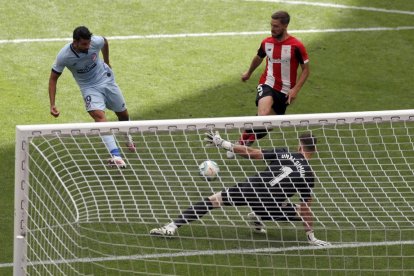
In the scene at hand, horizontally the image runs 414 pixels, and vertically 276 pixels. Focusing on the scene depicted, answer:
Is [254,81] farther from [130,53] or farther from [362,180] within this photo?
[362,180]

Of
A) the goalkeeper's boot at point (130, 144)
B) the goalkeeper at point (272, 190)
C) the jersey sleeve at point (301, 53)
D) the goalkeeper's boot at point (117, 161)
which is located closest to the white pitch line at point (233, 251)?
A: the goalkeeper at point (272, 190)

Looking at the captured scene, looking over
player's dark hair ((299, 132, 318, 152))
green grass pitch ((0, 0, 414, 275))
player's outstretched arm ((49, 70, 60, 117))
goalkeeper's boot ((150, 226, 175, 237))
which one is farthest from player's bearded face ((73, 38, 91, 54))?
player's dark hair ((299, 132, 318, 152))

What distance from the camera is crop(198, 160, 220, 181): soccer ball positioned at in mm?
12586

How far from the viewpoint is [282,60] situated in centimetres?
1423

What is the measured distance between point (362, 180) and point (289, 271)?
6.49ft

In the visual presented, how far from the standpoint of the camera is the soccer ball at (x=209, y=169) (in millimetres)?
12586

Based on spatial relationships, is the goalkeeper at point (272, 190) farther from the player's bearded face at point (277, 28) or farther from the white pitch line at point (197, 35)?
the white pitch line at point (197, 35)

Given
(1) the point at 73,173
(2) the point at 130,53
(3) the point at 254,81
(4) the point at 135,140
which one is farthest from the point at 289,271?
(2) the point at 130,53

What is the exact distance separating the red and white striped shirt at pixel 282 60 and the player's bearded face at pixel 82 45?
2117 millimetres

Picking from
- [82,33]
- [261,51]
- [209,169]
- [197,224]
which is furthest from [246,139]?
[82,33]

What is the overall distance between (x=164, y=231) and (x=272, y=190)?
125 cm

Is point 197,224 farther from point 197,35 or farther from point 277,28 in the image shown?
point 197,35

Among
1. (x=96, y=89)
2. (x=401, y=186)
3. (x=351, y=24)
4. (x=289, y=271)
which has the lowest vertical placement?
(x=289, y=271)

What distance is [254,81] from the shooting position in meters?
16.9
